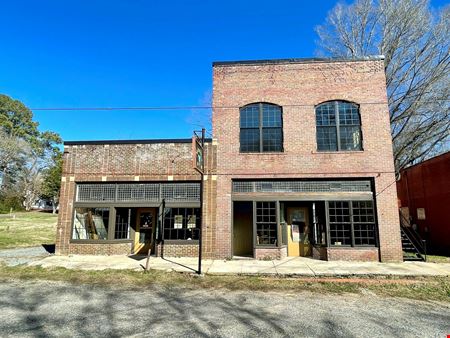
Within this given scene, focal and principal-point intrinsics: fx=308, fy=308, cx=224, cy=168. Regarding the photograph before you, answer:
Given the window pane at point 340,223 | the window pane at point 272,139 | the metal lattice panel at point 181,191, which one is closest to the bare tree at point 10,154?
the metal lattice panel at point 181,191

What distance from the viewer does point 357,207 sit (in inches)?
495

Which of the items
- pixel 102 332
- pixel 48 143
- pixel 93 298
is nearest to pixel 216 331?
pixel 102 332

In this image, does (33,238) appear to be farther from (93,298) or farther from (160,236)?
(93,298)

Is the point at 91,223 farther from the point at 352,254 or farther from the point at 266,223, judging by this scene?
the point at 352,254

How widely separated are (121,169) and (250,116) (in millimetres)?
6142

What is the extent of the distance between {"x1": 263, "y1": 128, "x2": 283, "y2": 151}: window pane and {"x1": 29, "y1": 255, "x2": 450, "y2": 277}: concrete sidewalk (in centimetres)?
469

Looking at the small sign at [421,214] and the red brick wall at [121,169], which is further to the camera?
the small sign at [421,214]

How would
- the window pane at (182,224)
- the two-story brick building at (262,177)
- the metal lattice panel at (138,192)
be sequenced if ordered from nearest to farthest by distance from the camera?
the two-story brick building at (262,177), the window pane at (182,224), the metal lattice panel at (138,192)

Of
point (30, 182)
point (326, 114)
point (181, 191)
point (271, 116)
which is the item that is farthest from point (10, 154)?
point (326, 114)

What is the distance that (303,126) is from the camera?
Result: 13.2 metres

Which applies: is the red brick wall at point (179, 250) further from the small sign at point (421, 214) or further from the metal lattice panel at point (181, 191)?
the small sign at point (421, 214)

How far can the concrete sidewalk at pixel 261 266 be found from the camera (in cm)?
1009

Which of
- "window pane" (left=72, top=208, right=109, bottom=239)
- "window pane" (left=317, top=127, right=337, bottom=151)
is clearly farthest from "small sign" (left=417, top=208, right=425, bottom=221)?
"window pane" (left=72, top=208, right=109, bottom=239)

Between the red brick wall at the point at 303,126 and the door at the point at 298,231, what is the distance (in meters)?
1.92
